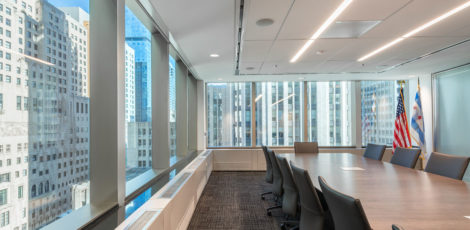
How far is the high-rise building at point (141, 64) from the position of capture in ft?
8.84

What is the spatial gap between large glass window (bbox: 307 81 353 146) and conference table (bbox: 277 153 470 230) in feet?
13.9

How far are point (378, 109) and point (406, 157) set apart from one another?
4.09m

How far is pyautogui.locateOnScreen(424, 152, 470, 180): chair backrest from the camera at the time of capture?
2582mm

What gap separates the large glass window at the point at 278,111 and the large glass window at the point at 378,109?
1.87 m

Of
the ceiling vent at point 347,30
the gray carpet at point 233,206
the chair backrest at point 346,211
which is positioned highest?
the ceiling vent at point 347,30

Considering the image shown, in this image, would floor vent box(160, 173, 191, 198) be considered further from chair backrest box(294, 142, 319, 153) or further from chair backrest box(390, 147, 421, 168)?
chair backrest box(390, 147, 421, 168)

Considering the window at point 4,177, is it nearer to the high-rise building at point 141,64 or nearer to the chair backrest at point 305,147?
the high-rise building at point 141,64

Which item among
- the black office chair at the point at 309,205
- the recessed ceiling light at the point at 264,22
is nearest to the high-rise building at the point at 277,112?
the recessed ceiling light at the point at 264,22

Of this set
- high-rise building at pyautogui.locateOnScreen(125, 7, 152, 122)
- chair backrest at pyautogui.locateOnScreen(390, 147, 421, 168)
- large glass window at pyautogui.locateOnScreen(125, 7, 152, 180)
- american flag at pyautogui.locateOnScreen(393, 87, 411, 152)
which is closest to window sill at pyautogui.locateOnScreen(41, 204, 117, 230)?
large glass window at pyautogui.locateOnScreen(125, 7, 152, 180)

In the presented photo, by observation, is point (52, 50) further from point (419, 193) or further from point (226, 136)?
point (226, 136)

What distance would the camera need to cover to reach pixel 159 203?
1.96 metres

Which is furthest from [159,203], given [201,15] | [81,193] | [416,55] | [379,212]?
[416,55]

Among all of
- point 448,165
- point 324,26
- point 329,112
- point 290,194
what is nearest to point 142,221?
point 290,194

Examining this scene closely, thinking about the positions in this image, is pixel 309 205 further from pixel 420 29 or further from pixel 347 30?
pixel 420 29
